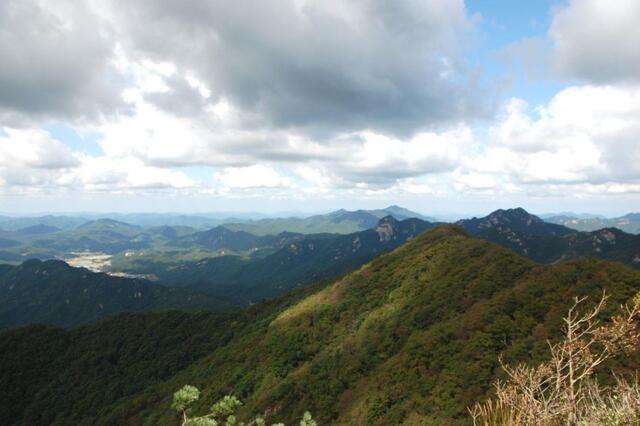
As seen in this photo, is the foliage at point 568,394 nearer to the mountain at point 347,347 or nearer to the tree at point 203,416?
the tree at point 203,416

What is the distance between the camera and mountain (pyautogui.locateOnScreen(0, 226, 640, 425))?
68.4 meters

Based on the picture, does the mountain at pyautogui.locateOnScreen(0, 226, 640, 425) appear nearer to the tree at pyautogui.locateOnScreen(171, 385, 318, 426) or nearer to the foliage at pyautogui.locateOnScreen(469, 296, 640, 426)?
the foliage at pyautogui.locateOnScreen(469, 296, 640, 426)

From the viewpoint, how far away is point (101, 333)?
622 feet

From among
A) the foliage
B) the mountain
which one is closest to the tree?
the foliage

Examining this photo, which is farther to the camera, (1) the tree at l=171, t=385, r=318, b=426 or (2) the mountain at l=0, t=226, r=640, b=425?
(2) the mountain at l=0, t=226, r=640, b=425

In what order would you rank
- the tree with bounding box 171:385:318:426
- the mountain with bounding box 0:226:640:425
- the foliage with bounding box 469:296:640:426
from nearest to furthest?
the foliage with bounding box 469:296:640:426
the tree with bounding box 171:385:318:426
the mountain with bounding box 0:226:640:425

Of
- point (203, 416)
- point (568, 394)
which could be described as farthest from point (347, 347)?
point (203, 416)

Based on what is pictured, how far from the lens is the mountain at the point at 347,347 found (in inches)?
2694

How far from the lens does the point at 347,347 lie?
328 feet

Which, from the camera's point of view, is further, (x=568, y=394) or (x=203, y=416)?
(x=203, y=416)

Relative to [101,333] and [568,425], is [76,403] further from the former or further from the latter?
[568,425]

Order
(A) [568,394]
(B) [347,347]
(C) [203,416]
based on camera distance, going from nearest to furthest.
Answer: (A) [568,394]
(C) [203,416]
(B) [347,347]

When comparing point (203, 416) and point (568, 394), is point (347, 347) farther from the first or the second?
point (203, 416)

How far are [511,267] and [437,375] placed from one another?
143 feet
